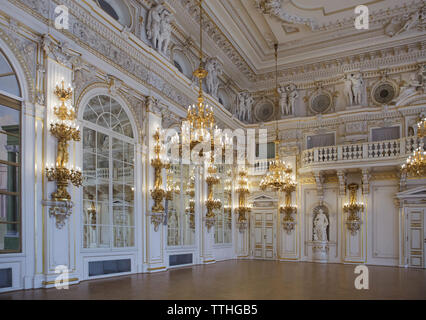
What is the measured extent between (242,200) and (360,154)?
5074 mm

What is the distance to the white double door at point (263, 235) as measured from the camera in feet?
50.9

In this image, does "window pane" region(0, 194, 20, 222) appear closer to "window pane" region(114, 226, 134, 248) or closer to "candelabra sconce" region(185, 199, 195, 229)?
"window pane" region(114, 226, 134, 248)

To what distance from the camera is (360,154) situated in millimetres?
13523

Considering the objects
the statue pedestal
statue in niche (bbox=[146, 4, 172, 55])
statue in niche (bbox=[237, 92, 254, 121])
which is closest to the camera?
statue in niche (bbox=[146, 4, 172, 55])

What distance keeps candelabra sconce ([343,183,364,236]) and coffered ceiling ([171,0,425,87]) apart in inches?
217

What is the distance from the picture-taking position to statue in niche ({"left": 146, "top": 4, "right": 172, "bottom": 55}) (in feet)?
34.1

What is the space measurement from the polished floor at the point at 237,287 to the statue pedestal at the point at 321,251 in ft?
13.5

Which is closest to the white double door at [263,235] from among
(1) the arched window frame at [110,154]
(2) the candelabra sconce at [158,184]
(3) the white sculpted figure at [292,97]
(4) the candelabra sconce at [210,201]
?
(4) the candelabra sconce at [210,201]

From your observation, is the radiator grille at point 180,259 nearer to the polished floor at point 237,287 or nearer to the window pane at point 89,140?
the polished floor at point 237,287

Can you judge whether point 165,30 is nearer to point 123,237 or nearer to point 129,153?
point 129,153

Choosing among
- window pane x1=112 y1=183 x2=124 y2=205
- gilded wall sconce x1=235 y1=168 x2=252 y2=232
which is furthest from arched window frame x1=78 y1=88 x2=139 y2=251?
gilded wall sconce x1=235 y1=168 x2=252 y2=232

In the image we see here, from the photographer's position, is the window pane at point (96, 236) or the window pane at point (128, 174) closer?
the window pane at point (96, 236)
